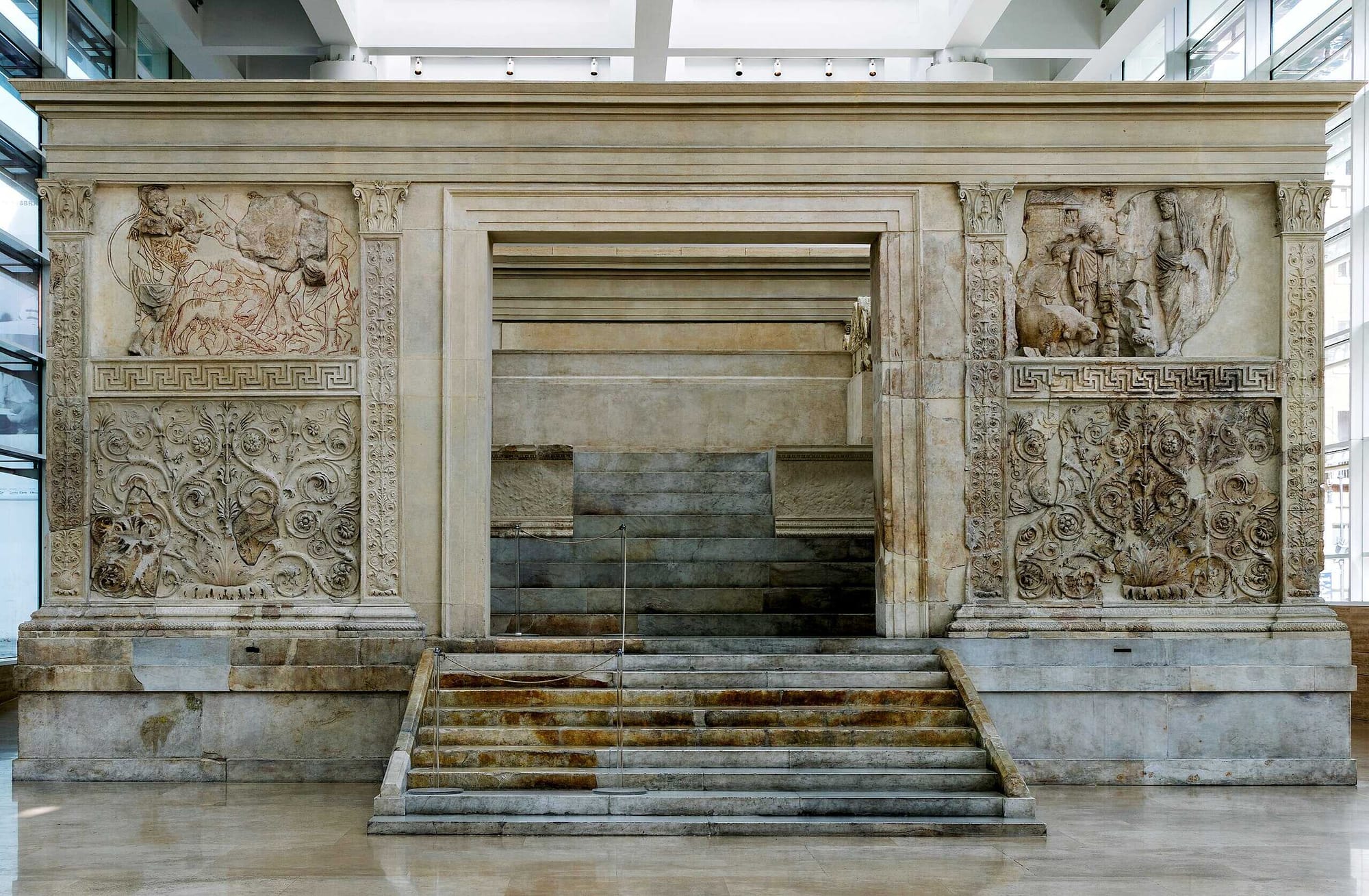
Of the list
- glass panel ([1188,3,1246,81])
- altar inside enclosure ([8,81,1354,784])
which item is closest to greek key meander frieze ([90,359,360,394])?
altar inside enclosure ([8,81,1354,784])

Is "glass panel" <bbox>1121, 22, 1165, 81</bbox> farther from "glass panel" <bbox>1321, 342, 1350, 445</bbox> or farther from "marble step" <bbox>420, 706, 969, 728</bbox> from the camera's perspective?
"marble step" <bbox>420, 706, 969, 728</bbox>

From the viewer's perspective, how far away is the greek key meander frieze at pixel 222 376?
1024 cm

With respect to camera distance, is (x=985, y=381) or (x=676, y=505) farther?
(x=676, y=505)

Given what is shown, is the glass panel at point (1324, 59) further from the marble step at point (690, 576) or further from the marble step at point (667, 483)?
the marble step at point (690, 576)

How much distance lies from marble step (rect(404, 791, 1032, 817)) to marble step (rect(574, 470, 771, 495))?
5.61 m

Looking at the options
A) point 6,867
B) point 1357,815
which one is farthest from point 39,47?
point 1357,815

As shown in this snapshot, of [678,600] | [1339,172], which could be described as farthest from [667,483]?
[1339,172]

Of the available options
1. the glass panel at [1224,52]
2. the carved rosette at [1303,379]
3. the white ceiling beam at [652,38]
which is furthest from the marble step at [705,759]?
the glass panel at [1224,52]

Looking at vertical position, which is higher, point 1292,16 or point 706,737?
point 1292,16

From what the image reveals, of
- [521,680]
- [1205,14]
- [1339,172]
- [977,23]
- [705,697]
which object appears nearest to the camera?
[705,697]

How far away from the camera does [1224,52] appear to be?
15844mm

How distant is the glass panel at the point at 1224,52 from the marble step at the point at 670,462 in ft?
23.0

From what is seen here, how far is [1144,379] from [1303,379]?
1.25 meters

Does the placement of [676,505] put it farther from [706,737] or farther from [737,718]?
[706,737]
